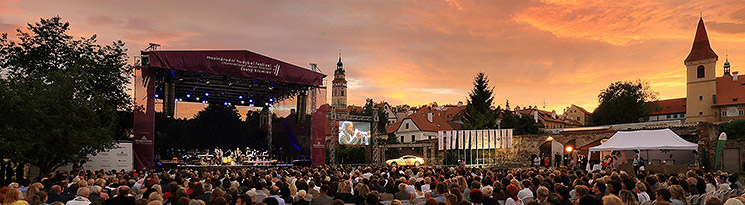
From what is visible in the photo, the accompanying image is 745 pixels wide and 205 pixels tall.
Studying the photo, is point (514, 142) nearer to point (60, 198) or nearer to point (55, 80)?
point (55, 80)

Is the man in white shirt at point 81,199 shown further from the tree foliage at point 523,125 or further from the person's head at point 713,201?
the tree foliage at point 523,125

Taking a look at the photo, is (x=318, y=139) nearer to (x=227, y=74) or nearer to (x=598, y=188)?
(x=227, y=74)

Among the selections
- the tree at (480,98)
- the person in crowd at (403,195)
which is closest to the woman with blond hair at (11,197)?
the person in crowd at (403,195)

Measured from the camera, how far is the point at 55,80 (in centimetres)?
1716

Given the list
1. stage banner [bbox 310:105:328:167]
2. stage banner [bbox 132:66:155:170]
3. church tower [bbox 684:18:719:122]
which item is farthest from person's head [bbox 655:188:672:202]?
church tower [bbox 684:18:719:122]

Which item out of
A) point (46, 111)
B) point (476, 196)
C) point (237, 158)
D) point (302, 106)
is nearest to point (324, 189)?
point (476, 196)

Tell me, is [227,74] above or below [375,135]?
above

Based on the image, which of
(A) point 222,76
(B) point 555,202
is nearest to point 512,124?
(A) point 222,76

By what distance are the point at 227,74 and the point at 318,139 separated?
5882mm

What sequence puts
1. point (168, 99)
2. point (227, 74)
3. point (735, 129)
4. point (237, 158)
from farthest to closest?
point (735, 129)
point (237, 158)
point (227, 74)
point (168, 99)

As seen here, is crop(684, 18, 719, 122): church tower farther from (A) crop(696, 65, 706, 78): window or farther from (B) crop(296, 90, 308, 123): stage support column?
(B) crop(296, 90, 308, 123): stage support column

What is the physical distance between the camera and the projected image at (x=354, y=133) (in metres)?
31.2

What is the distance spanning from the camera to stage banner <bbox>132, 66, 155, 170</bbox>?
21.0 metres

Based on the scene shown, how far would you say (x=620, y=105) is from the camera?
199 feet
